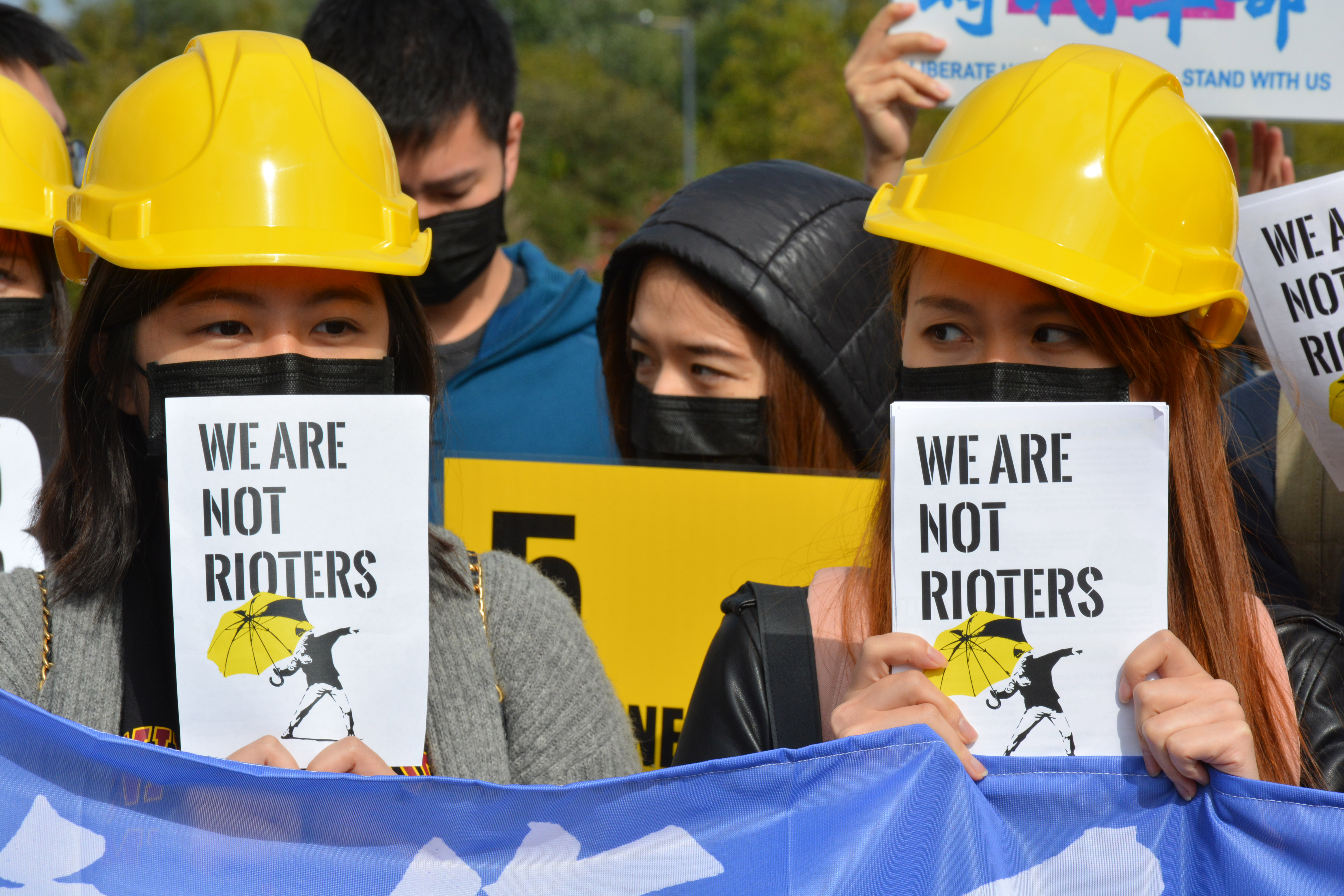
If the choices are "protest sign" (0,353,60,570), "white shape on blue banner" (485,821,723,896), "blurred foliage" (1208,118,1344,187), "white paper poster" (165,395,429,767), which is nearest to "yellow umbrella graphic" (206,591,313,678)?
"white paper poster" (165,395,429,767)

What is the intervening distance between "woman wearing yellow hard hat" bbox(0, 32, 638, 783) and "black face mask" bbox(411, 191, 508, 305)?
172 cm

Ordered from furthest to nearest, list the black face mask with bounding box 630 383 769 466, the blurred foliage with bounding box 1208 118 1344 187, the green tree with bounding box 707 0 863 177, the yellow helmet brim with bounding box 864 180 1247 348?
the green tree with bounding box 707 0 863 177, the blurred foliage with bounding box 1208 118 1344 187, the black face mask with bounding box 630 383 769 466, the yellow helmet brim with bounding box 864 180 1247 348

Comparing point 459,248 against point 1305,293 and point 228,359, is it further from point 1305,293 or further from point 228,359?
point 1305,293

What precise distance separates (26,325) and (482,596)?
1538 mm

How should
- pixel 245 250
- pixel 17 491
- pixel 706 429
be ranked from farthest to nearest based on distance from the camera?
1. pixel 706 429
2. pixel 17 491
3. pixel 245 250

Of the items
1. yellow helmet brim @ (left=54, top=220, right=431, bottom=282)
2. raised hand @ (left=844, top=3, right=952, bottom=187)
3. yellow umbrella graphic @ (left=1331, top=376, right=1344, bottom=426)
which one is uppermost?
raised hand @ (left=844, top=3, right=952, bottom=187)

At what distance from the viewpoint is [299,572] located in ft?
6.08

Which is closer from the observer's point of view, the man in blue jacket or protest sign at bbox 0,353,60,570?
protest sign at bbox 0,353,60,570

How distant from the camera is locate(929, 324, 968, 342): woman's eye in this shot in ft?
6.64

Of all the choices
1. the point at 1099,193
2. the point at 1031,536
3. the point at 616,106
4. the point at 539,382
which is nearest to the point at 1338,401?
the point at 1099,193

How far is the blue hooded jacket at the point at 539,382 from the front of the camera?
396 centimetres

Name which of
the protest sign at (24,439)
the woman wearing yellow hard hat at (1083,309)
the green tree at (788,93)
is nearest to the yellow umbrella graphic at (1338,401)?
the woman wearing yellow hard hat at (1083,309)

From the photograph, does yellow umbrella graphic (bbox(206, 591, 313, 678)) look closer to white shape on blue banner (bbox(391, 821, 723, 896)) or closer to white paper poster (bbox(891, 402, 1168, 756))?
white shape on blue banner (bbox(391, 821, 723, 896))

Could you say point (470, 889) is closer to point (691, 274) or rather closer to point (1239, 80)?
point (691, 274)
